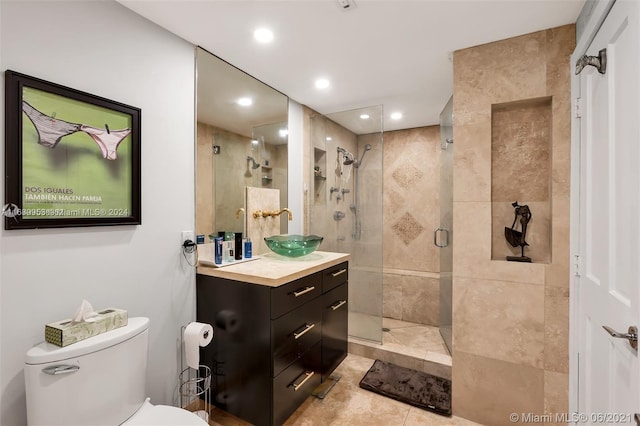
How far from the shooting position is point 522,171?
6.23 ft

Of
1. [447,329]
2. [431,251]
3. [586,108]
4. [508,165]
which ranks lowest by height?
[447,329]

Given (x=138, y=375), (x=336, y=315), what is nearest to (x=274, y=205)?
(x=336, y=315)

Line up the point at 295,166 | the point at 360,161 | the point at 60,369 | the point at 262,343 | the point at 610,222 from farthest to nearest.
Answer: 1. the point at 360,161
2. the point at 295,166
3. the point at 262,343
4. the point at 610,222
5. the point at 60,369

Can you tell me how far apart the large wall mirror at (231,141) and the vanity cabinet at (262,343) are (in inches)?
→ 19.2

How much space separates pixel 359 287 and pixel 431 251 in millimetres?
A: 1193

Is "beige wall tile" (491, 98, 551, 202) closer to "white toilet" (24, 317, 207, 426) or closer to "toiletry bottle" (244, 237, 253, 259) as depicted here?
"toiletry bottle" (244, 237, 253, 259)

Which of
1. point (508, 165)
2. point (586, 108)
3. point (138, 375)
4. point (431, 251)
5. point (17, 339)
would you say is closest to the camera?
point (17, 339)

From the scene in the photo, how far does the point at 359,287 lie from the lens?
3.20 meters

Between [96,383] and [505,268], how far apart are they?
7.19 feet

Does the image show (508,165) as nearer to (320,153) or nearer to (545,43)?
(545,43)

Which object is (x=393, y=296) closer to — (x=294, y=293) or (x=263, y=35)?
(x=294, y=293)

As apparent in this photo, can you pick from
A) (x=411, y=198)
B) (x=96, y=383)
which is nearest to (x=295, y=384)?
(x=96, y=383)

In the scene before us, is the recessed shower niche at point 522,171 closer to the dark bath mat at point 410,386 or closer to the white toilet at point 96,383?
the dark bath mat at point 410,386

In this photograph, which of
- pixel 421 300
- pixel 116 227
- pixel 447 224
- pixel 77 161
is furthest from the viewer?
pixel 421 300
